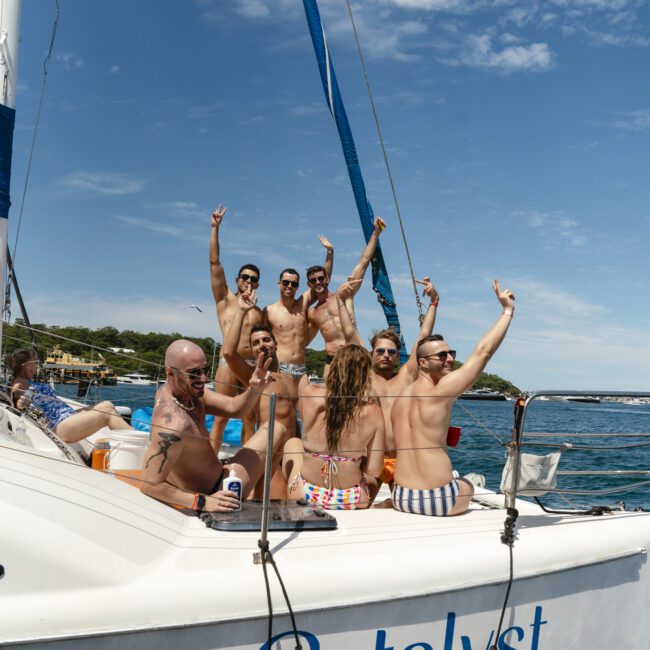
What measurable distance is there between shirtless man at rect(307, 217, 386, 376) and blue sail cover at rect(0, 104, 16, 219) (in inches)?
104

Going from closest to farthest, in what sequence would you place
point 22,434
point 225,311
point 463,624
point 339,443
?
1. point 463,624
2. point 339,443
3. point 22,434
4. point 225,311

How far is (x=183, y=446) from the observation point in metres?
3.39

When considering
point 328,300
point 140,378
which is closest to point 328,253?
point 328,300

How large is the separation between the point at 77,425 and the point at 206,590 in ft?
8.61

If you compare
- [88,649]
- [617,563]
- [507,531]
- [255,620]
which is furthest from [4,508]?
[617,563]

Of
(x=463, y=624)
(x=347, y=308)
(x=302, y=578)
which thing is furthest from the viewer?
(x=347, y=308)

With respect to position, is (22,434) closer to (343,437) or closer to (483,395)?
(343,437)

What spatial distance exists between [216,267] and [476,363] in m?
3.43

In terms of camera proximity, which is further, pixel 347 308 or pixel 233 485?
pixel 347 308

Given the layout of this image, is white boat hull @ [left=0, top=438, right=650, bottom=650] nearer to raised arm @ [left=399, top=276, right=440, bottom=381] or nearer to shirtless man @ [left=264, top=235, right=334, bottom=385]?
raised arm @ [left=399, top=276, right=440, bottom=381]

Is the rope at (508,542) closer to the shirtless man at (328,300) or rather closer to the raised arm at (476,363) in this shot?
the raised arm at (476,363)

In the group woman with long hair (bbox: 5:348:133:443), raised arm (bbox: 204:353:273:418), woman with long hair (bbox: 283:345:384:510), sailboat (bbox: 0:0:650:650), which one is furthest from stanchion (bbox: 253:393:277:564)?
woman with long hair (bbox: 5:348:133:443)

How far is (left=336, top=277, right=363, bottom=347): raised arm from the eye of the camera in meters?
5.23

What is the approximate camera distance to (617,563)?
3.71 metres
